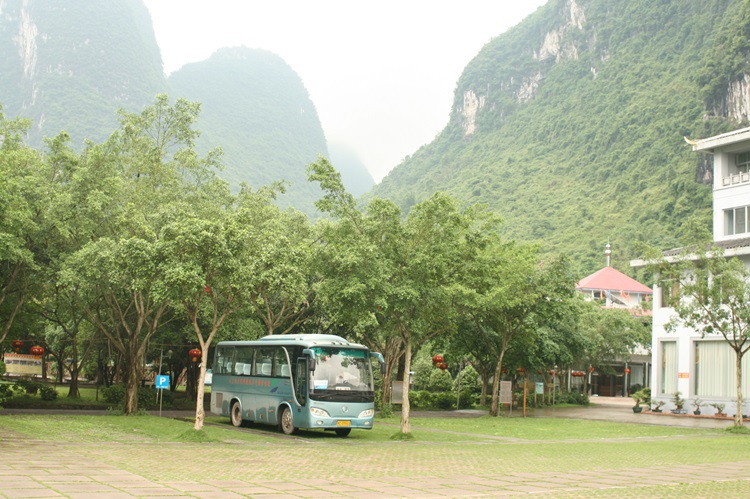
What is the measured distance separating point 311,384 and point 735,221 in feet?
99.5

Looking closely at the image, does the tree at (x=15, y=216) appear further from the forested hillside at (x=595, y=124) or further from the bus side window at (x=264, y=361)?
the forested hillside at (x=595, y=124)

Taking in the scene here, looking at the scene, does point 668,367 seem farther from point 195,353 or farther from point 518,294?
point 195,353

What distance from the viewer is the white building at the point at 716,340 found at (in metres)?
39.4

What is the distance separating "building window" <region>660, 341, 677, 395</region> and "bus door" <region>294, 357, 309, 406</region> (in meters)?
27.6

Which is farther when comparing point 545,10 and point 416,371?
point 545,10

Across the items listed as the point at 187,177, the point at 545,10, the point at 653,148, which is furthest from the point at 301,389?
the point at 545,10

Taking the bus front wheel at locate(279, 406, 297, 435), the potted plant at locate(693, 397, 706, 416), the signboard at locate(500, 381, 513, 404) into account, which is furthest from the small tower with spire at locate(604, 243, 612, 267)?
the bus front wheel at locate(279, 406, 297, 435)

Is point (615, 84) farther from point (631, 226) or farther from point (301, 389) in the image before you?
point (301, 389)

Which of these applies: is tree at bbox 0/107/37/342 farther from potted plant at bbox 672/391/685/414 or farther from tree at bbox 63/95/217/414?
potted plant at bbox 672/391/685/414

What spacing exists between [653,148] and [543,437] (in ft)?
343

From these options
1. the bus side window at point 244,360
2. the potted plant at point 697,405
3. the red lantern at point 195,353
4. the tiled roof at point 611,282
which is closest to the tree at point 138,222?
the bus side window at point 244,360

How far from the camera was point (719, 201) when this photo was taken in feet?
141

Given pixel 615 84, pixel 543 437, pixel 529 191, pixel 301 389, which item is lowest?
pixel 543 437

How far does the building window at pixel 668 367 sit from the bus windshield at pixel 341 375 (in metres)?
26.1
